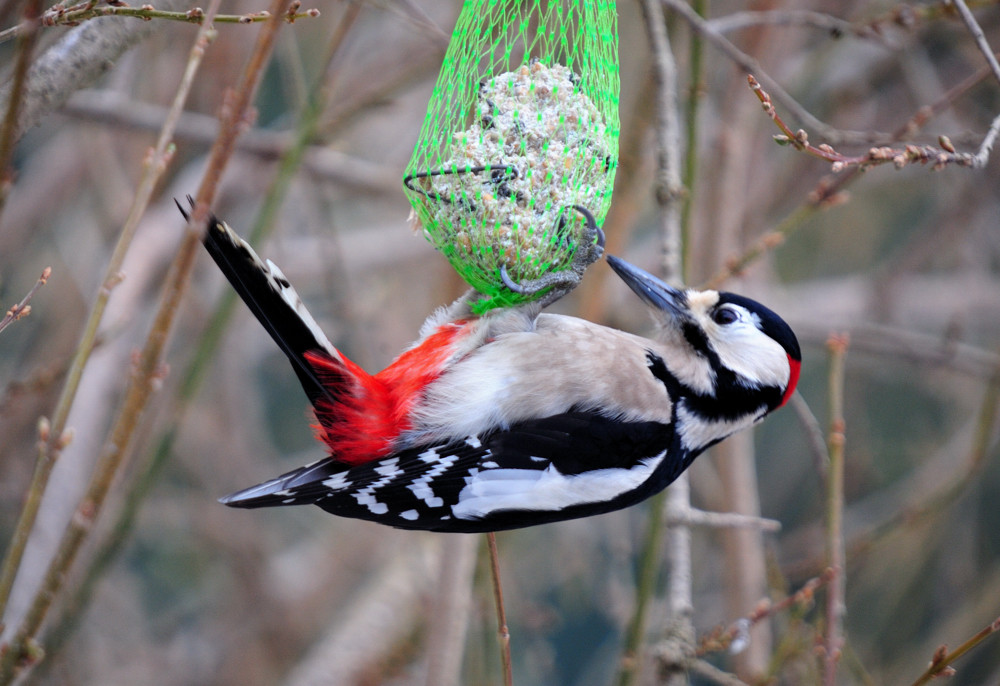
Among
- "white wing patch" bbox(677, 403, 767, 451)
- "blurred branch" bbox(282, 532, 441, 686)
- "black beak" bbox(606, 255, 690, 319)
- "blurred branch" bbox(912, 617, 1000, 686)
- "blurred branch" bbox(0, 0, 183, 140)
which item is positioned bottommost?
"blurred branch" bbox(282, 532, 441, 686)

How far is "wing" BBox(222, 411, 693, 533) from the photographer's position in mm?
1802

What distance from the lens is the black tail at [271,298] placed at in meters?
1.71

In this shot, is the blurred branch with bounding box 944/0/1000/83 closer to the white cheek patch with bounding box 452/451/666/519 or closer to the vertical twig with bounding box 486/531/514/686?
the white cheek patch with bounding box 452/451/666/519

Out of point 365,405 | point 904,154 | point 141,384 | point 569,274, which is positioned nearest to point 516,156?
point 569,274

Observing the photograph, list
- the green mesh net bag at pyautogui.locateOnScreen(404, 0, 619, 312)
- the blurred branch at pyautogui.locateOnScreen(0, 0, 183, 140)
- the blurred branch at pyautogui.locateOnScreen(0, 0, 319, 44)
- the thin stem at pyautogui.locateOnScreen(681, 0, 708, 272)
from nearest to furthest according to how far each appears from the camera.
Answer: the blurred branch at pyautogui.locateOnScreen(0, 0, 319, 44)
the blurred branch at pyautogui.locateOnScreen(0, 0, 183, 140)
the green mesh net bag at pyautogui.locateOnScreen(404, 0, 619, 312)
the thin stem at pyautogui.locateOnScreen(681, 0, 708, 272)

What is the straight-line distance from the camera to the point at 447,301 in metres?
2.92

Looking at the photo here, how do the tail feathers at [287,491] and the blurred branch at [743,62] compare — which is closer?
the tail feathers at [287,491]

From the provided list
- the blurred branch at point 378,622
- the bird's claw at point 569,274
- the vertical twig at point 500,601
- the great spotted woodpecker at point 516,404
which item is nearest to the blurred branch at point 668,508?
the great spotted woodpecker at point 516,404

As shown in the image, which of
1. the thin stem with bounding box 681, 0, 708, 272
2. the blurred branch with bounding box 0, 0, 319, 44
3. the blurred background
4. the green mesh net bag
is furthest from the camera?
the blurred background

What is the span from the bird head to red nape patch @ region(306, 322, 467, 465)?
0.48 m

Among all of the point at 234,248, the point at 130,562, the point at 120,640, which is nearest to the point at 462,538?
the point at 234,248

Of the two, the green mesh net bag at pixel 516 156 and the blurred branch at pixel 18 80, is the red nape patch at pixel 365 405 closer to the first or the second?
the green mesh net bag at pixel 516 156

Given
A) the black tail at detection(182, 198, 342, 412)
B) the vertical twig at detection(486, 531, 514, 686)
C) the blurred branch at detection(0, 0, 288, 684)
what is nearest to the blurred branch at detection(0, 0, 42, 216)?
the blurred branch at detection(0, 0, 288, 684)

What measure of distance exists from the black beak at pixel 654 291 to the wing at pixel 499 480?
11.5 inches
